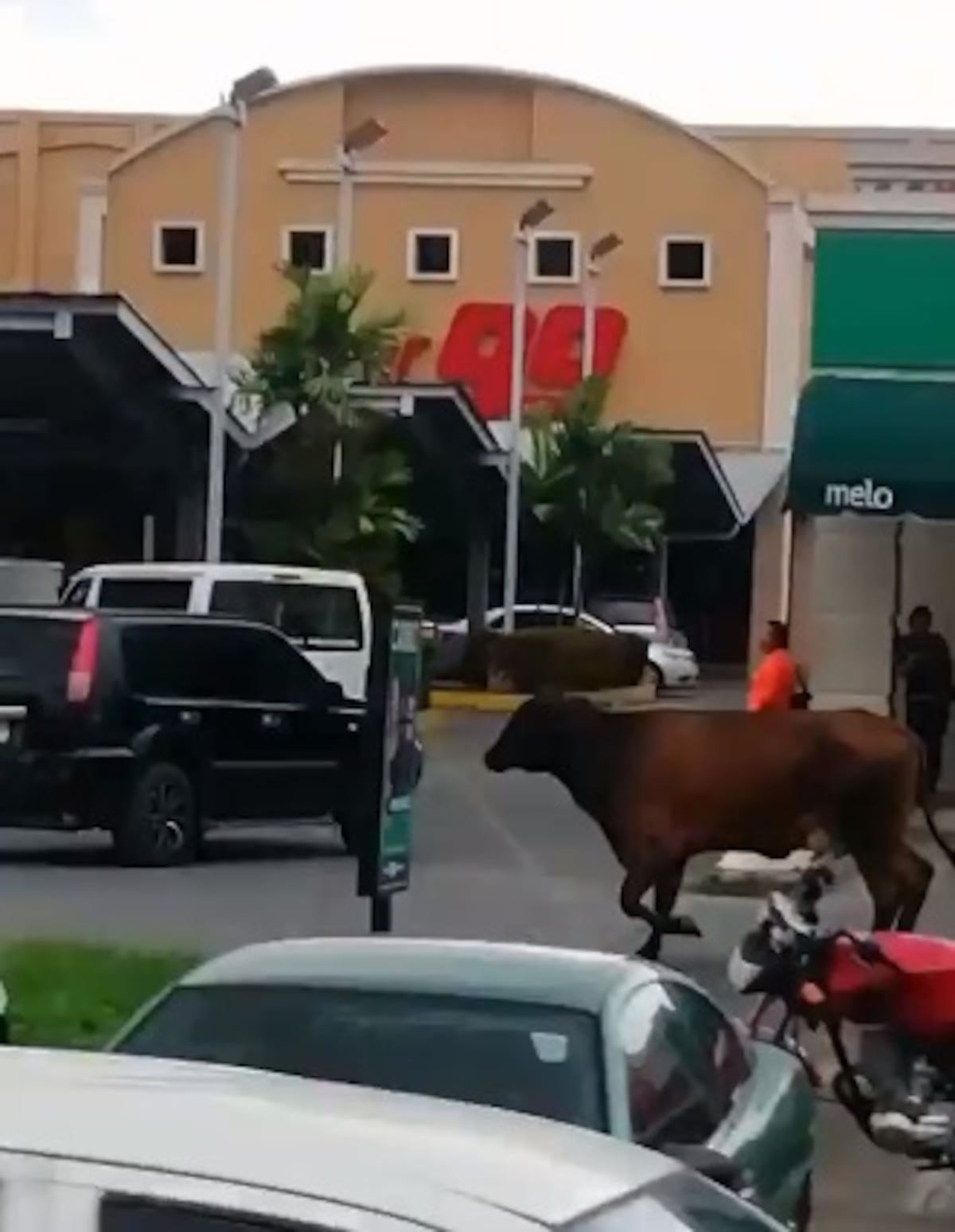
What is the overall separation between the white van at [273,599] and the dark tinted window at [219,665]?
4736 mm

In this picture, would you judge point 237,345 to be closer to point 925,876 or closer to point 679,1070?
point 925,876

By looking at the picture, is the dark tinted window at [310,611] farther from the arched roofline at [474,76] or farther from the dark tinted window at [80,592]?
the arched roofline at [474,76]

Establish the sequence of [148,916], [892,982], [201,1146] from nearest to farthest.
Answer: [201,1146]
[892,982]
[148,916]

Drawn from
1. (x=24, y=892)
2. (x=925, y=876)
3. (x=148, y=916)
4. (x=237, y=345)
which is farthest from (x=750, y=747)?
(x=237, y=345)

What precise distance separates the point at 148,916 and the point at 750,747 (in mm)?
4050

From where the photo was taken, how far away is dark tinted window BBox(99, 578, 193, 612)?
29.9m

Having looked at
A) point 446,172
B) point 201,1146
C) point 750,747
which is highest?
point 446,172

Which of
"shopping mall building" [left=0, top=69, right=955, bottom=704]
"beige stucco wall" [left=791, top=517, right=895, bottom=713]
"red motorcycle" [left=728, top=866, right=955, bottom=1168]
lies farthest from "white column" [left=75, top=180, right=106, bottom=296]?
"red motorcycle" [left=728, top=866, right=955, bottom=1168]

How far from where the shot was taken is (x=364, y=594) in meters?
29.5

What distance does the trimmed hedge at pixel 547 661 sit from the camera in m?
45.6

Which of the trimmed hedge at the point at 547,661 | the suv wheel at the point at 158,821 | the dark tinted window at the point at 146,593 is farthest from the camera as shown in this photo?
the trimmed hedge at the point at 547,661

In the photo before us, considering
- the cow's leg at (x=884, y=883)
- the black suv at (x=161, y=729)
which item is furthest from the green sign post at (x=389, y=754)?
the black suv at (x=161, y=729)

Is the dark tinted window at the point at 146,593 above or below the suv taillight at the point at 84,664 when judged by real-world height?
below

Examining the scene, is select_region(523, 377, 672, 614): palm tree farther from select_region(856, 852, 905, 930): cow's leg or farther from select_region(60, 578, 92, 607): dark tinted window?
select_region(856, 852, 905, 930): cow's leg
